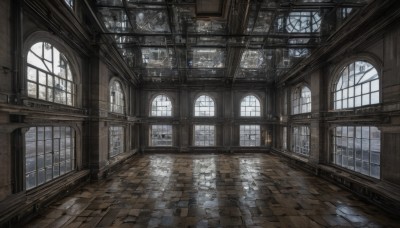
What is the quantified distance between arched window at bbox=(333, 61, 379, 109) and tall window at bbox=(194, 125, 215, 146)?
29.2 feet

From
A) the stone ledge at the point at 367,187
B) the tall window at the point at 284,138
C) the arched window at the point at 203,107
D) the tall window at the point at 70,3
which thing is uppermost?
the tall window at the point at 70,3

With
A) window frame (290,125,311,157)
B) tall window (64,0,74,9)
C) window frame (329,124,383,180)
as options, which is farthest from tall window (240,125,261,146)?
tall window (64,0,74,9)

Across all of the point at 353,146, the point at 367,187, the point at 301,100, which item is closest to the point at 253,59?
the point at 301,100

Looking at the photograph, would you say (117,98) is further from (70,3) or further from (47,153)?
(47,153)

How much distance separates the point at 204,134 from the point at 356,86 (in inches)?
409

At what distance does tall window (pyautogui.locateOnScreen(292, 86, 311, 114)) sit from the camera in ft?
36.4

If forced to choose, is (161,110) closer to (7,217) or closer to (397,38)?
(7,217)

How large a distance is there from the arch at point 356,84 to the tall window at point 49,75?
10053 millimetres

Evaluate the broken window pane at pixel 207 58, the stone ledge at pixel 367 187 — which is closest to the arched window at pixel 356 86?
the stone ledge at pixel 367 187

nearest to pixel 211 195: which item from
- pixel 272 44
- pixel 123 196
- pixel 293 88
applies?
pixel 123 196

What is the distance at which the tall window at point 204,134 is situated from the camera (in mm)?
15852

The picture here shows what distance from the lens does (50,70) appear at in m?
6.11

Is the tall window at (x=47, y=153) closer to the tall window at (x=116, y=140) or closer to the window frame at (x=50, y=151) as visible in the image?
the window frame at (x=50, y=151)

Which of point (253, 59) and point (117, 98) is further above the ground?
point (253, 59)
